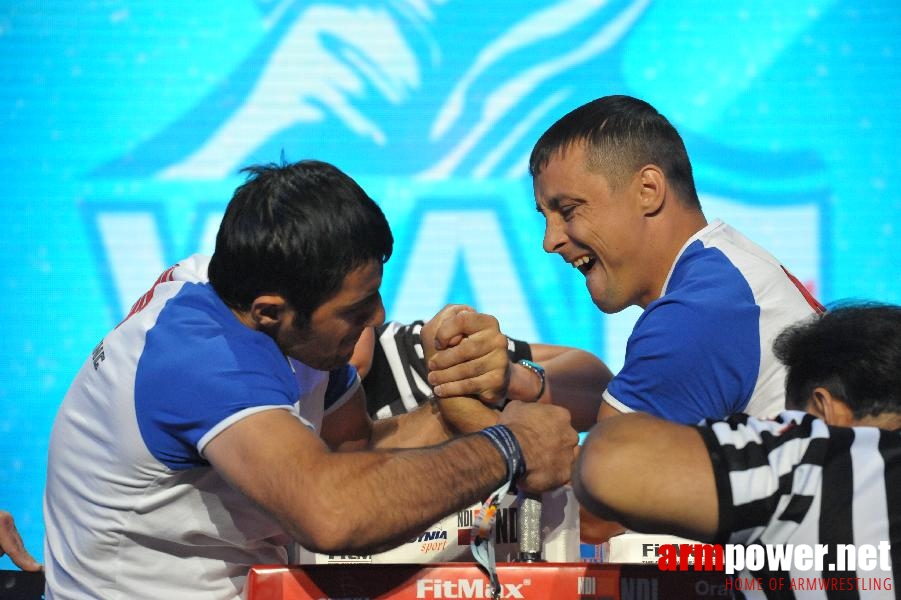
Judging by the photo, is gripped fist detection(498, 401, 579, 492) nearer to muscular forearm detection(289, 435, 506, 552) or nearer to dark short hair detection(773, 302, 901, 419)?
muscular forearm detection(289, 435, 506, 552)

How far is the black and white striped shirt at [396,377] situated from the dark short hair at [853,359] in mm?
1453

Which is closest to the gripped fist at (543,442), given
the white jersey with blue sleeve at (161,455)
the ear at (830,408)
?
the white jersey with blue sleeve at (161,455)

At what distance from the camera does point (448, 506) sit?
145 cm

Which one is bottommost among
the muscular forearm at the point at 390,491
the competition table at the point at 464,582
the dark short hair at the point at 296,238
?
the competition table at the point at 464,582

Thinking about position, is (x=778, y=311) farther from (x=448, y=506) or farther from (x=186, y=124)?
(x=186, y=124)

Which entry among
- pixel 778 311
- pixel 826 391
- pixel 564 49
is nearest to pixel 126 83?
pixel 564 49

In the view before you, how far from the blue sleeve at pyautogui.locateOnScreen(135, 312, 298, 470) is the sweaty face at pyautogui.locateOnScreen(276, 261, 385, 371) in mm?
97

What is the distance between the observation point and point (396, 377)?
2789 mm

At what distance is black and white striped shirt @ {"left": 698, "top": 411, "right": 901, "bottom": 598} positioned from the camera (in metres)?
1.06

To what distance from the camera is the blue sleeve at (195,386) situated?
4.72 feet

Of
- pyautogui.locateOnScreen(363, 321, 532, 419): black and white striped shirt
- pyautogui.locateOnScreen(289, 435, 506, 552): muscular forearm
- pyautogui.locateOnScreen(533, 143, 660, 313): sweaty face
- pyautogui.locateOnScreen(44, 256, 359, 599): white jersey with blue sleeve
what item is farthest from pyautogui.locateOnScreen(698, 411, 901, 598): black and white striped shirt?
pyautogui.locateOnScreen(363, 321, 532, 419): black and white striped shirt

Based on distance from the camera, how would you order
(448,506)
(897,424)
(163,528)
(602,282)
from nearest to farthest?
1. (897,424)
2. (448,506)
3. (163,528)
4. (602,282)

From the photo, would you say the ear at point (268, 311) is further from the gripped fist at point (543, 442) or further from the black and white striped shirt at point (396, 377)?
the black and white striped shirt at point (396, 377)

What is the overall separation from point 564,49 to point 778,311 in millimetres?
2828
